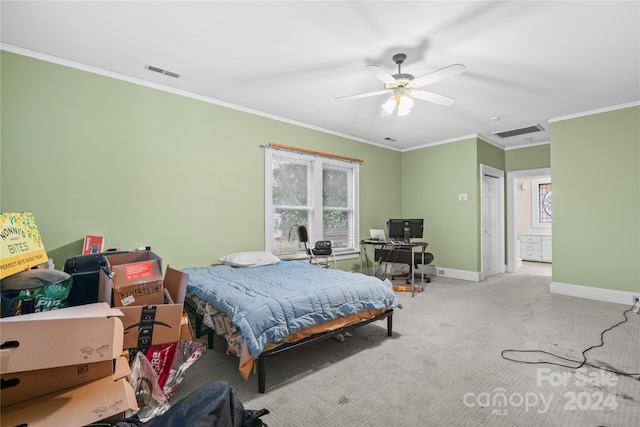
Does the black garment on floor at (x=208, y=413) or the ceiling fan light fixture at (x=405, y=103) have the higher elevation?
the ceiling fan light fixture at (x=405, y=103)

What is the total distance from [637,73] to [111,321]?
16.8 feet

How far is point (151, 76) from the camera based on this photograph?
10.8 feet

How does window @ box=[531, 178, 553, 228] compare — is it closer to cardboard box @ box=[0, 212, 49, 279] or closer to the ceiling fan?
the ceiling fan

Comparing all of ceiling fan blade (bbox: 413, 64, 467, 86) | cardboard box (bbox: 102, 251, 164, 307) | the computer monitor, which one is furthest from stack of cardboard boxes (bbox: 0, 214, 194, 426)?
the computer monitor

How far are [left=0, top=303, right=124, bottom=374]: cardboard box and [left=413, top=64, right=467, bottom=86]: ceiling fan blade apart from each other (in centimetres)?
275

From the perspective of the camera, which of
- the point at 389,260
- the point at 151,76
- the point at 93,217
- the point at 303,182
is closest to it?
the point at 93,217

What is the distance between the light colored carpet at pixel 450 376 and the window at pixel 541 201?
5.30 m

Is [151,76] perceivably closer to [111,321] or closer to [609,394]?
[111,321]

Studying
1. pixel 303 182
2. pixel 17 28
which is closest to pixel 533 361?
pixel 303 182

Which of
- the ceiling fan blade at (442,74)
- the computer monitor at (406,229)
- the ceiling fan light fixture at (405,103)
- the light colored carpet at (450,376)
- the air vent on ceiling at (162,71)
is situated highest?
the air vent on ceiling at (162,71)

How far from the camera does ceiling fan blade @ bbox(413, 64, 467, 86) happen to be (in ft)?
7.83

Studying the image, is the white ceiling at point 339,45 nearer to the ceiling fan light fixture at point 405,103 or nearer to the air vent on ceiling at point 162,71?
the air vent on ceiling at point 162,71

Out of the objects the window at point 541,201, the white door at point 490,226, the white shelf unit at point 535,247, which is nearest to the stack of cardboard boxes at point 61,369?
the white door at point 490,226

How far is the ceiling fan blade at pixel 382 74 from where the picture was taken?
8.13 ft
